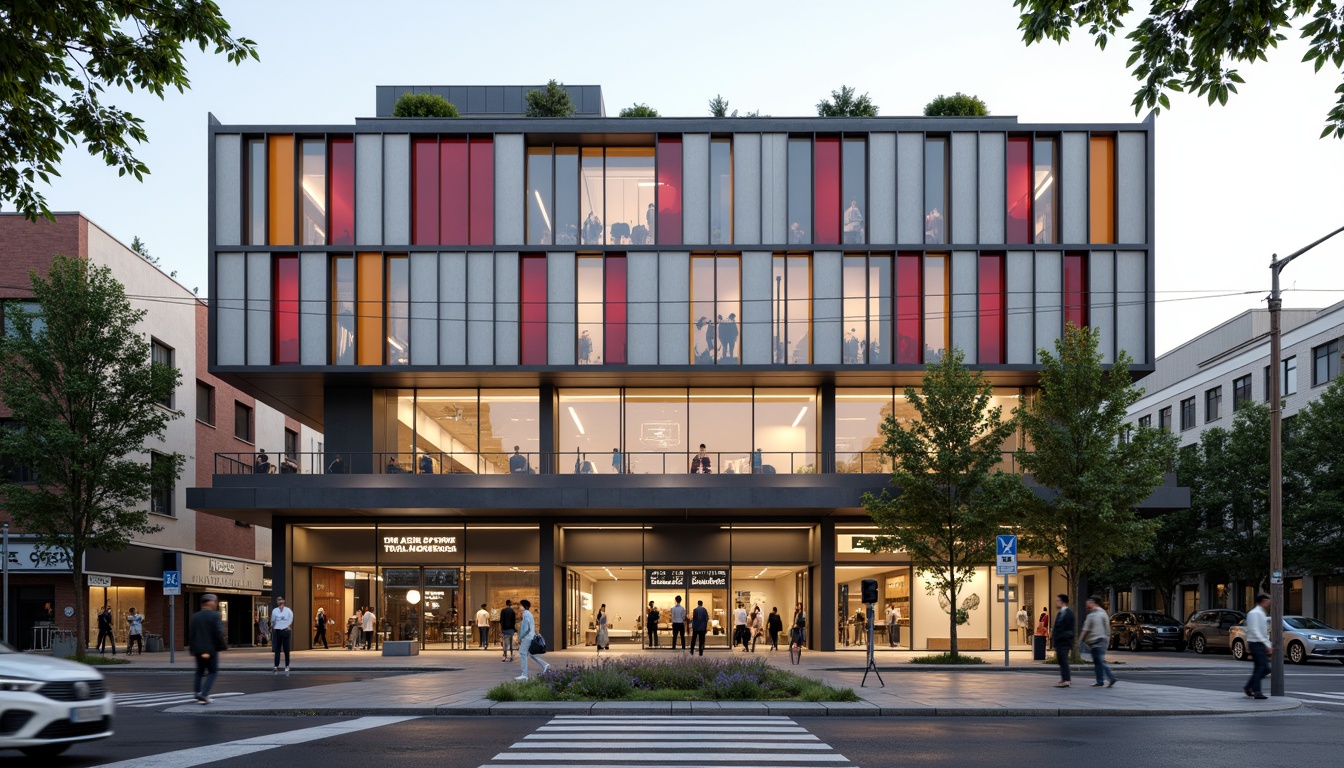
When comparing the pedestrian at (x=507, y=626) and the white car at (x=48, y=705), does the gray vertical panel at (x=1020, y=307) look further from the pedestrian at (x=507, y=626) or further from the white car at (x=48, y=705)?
the white car at (x=48, y=705)

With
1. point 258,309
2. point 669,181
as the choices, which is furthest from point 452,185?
point 258,309

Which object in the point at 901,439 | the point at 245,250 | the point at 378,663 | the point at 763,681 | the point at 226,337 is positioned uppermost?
the point at 245,250

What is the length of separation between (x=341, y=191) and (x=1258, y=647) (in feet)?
97.9

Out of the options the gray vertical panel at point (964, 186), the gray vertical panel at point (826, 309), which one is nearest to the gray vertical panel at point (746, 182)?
the gray vertical panel at point (826, 309)

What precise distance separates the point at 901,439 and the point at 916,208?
9.43m

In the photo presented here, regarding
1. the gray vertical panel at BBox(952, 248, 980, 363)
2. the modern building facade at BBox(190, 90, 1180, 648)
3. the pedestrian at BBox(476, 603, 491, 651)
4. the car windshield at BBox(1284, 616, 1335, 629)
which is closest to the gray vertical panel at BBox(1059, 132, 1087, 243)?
the modern building facade at BBox(190, 90, 1180, 648)

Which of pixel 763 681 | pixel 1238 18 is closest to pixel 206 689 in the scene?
pixel 763 681

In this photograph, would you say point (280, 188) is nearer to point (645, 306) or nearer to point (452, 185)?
point (452, 185)

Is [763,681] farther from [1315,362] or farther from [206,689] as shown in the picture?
[1315,362]

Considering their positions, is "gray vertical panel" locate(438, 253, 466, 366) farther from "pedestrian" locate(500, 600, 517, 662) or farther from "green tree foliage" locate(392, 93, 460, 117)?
"pedestrian" locate(500, 600, 517, 662)

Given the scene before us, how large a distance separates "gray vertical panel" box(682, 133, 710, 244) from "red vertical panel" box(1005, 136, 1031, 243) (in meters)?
9.97

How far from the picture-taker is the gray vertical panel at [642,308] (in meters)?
37.9

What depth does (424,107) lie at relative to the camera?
133 ft

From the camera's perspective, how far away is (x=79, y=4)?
11219mm
